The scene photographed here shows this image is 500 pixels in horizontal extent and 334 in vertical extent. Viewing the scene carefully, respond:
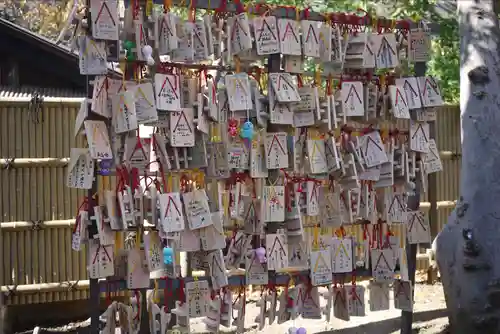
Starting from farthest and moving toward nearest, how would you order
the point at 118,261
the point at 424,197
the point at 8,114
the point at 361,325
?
the point at 424,197 < the point at 361,325 < the point at 8,114 < the point at 118,261

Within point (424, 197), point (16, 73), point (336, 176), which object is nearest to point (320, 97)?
point (336, 176)

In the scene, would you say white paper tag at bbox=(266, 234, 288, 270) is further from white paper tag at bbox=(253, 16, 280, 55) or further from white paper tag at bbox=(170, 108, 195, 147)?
white paper tag at bbox=(253, 16, 280, 55)

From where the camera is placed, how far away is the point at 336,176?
4492 mm

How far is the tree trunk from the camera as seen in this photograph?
14.9 ft

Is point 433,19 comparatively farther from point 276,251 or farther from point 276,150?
point 276,251

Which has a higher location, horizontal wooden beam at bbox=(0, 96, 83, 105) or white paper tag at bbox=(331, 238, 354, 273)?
horizontal wooden beam at bbox=(0, 96, 83, 105)

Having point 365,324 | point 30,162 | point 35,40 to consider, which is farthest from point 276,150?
point 35,40

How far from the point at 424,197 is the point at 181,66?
4.28m

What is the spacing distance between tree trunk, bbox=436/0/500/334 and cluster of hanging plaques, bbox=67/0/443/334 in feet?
0.77

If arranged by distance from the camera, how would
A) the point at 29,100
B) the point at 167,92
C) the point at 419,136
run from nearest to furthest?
the point at 167,92 → the point at 419,136 → the point at 29,100

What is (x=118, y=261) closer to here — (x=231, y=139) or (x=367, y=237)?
(x=231, y=139)

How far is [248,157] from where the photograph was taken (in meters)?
4.17

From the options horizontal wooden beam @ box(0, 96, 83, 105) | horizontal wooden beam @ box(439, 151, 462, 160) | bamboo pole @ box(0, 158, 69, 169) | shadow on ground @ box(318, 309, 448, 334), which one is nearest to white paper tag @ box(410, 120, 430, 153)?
shadow on ground @ box(318, 309, 448, 334)

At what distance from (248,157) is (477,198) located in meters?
1.51
